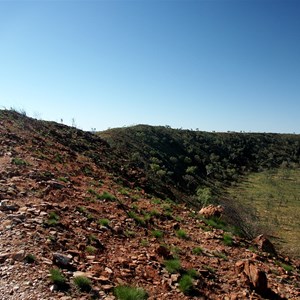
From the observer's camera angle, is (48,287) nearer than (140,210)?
Yes

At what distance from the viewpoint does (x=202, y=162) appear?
6500 centimetres

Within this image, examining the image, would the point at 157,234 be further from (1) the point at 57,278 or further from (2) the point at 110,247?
(1) the point at 57,278

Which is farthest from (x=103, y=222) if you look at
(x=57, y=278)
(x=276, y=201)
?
(x=276, y=201)

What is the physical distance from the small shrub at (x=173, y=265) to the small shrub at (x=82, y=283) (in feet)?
7.15

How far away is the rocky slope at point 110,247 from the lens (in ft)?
19.5

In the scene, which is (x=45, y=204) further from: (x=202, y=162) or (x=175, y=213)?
(x=202, y=162)

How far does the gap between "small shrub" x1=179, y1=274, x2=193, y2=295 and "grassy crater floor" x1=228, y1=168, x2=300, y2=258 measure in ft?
62.4

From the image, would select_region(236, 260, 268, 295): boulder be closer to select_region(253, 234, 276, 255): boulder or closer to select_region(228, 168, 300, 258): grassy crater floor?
select_region(253, 234, 276, 255): boulder

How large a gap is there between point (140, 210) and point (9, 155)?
5.80 meters

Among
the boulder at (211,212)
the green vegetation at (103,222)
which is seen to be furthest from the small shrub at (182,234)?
the boulder at (211,212)

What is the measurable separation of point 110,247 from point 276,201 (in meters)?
44.5

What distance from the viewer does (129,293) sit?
5781mm

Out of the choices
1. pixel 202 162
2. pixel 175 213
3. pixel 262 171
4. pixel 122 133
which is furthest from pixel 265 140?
pixel 175 213

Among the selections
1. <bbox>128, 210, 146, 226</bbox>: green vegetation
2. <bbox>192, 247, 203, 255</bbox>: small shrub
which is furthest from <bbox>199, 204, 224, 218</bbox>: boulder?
<bbox>192, 247, 203, 255</bbox>: small shrub
